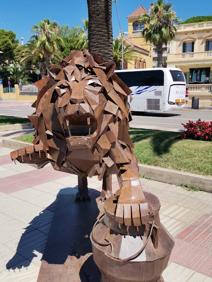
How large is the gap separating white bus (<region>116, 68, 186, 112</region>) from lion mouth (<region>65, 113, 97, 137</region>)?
17093 mm

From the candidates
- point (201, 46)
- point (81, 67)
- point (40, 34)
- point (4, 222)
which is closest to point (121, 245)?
point (81, 67)

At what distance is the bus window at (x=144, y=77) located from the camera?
1919 cm

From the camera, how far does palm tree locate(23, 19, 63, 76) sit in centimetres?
3856

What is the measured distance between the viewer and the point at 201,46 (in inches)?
1428

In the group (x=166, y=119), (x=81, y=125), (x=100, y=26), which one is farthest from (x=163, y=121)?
(x=81, y=125)

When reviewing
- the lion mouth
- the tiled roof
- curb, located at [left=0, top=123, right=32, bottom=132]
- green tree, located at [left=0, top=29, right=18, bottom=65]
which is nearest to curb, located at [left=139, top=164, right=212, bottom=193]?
the lion mouth

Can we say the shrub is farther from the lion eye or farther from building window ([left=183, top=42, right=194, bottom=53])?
building window ([left=183, top=42, right=194, bottom=53])

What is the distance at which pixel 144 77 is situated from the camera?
65.7 ft

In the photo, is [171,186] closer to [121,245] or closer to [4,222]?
[4,222]

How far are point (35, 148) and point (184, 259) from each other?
2344 millimetres

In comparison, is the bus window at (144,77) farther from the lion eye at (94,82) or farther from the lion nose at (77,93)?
the lion nose at (77,93)

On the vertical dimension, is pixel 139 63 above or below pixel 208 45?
below

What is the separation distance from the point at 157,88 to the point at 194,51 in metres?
20.2

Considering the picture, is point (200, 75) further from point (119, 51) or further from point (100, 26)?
point (100, 26)
